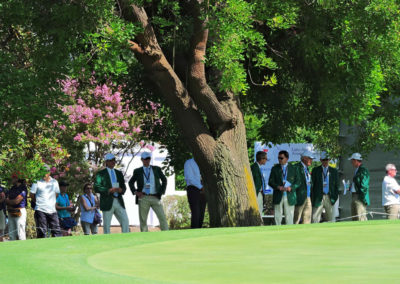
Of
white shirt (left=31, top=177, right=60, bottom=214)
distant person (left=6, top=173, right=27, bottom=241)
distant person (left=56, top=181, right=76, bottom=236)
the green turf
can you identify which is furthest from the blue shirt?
the green turf

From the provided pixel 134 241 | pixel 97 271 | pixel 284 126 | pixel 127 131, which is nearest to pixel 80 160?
pixel 127 131

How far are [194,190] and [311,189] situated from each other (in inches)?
111

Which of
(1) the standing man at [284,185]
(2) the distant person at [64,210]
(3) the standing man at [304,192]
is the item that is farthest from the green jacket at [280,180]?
(2) the distant person at [64,210]

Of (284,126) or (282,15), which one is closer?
(282,15)

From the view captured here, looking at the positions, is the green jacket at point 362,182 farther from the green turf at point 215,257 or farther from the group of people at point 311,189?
the green turf at point 215,257

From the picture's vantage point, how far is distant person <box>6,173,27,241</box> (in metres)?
19.7

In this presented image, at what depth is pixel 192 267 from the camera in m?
8.56

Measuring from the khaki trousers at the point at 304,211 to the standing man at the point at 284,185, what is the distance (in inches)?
16.0

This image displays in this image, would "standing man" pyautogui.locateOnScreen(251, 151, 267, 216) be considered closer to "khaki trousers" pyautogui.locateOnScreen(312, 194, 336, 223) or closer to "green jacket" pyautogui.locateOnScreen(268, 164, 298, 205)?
"green jacket" pyautogui.locateOnScreen(268, 164, 298, 205)

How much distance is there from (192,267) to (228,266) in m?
0.34

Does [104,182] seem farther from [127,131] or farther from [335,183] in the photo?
[127,131]

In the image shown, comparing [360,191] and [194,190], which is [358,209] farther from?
[194,190]

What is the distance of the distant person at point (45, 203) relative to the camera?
19192 millimetres

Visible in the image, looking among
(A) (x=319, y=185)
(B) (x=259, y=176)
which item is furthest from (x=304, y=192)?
(B) (x=259, y=176)
